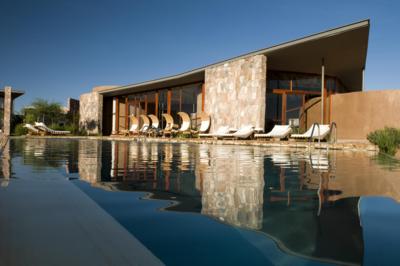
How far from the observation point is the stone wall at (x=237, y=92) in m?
14.3

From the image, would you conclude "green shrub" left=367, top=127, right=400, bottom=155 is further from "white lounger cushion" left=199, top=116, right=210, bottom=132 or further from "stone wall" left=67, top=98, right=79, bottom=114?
"stone wall" left=67, top=98, right=79, bottom=114

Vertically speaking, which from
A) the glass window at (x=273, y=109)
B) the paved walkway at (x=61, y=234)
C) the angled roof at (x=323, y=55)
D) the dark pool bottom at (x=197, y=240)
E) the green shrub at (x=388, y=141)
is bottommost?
the dark pool bottom at (x=197, y=240)

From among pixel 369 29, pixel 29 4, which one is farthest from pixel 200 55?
pixel 369 29

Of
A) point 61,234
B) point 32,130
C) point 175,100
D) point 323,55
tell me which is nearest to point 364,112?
point 323,55

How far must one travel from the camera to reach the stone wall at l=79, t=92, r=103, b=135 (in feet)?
81.9

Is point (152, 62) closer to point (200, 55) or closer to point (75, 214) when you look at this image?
point (200, 55)

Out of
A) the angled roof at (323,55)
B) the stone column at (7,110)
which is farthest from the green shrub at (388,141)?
the stone column at (7,110)

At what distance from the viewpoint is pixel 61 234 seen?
107cm

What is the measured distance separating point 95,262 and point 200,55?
74.7 feet

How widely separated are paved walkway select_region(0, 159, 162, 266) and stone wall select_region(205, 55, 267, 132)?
13.0m

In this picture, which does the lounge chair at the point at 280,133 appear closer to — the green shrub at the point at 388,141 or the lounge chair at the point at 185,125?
the green shrub at the point at 388,141

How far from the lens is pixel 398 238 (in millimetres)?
1151

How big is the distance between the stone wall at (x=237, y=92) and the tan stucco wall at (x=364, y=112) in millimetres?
3546

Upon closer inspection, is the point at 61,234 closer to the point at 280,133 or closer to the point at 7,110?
the point at 280,133
